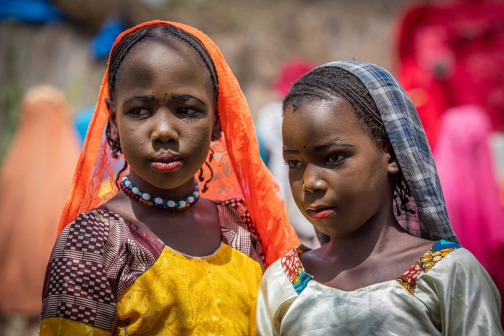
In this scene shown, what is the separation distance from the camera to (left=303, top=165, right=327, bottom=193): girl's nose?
199cm

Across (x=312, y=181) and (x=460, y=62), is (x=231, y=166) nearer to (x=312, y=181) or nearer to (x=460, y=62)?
(x=312, y=181)

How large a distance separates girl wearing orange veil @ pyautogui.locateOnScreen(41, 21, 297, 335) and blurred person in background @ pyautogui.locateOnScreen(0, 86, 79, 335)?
3652 mm

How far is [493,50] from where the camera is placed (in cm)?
841

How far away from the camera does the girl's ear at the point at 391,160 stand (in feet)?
6.82

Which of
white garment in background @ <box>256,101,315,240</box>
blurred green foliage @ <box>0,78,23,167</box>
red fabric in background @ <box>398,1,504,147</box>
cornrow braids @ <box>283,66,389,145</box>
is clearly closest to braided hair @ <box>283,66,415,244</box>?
cornrow braids @ <box>283,66,389,145</box>

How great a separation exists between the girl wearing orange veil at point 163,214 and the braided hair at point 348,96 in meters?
0.39

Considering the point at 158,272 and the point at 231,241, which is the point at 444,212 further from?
the point at 158,272

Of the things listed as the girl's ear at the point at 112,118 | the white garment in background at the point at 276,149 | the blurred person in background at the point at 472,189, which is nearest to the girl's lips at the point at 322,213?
the girl's ear at the point at 112,118

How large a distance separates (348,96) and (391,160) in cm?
27

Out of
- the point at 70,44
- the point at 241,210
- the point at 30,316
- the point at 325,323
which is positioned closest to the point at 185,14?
A: the point at 70,44

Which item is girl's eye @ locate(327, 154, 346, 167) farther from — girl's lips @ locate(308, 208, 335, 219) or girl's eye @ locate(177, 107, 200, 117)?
girl's eye @ locate(177, 107, 200, 117)

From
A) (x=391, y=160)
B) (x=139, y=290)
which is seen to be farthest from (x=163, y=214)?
(x=391, y=160)

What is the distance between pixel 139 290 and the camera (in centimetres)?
206

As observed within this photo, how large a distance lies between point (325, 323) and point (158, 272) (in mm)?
601
